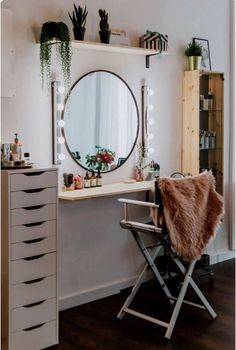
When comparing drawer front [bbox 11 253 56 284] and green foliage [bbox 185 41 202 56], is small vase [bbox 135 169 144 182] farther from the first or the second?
drawer front [bbox 11 253 56 284]

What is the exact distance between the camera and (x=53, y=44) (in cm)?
357

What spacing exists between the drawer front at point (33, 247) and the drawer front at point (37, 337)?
47 centimetres

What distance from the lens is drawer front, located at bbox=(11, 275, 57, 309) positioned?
303cm

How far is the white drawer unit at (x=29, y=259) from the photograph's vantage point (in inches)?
118

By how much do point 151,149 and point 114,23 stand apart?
3.62 ft

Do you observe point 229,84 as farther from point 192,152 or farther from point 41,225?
point 41,225

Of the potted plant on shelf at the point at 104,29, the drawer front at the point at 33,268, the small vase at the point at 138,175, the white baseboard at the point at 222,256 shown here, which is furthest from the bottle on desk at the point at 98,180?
the white baseboard at the point at 222,256

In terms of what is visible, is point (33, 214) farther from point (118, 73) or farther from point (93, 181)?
point (118, 73)

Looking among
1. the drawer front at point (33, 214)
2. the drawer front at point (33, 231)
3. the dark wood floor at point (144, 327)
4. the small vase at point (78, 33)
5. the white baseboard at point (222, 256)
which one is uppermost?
the small vase at point (78, 33)

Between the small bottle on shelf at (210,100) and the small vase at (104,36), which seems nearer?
the small vase at (104,36)

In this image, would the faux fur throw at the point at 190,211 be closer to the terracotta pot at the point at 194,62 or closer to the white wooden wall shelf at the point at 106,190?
the white wooden wall shelf at the point at 106,190

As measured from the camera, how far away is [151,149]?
14.6 ft

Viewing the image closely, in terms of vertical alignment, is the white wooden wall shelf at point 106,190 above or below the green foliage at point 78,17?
below

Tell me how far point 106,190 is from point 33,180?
0.83m
